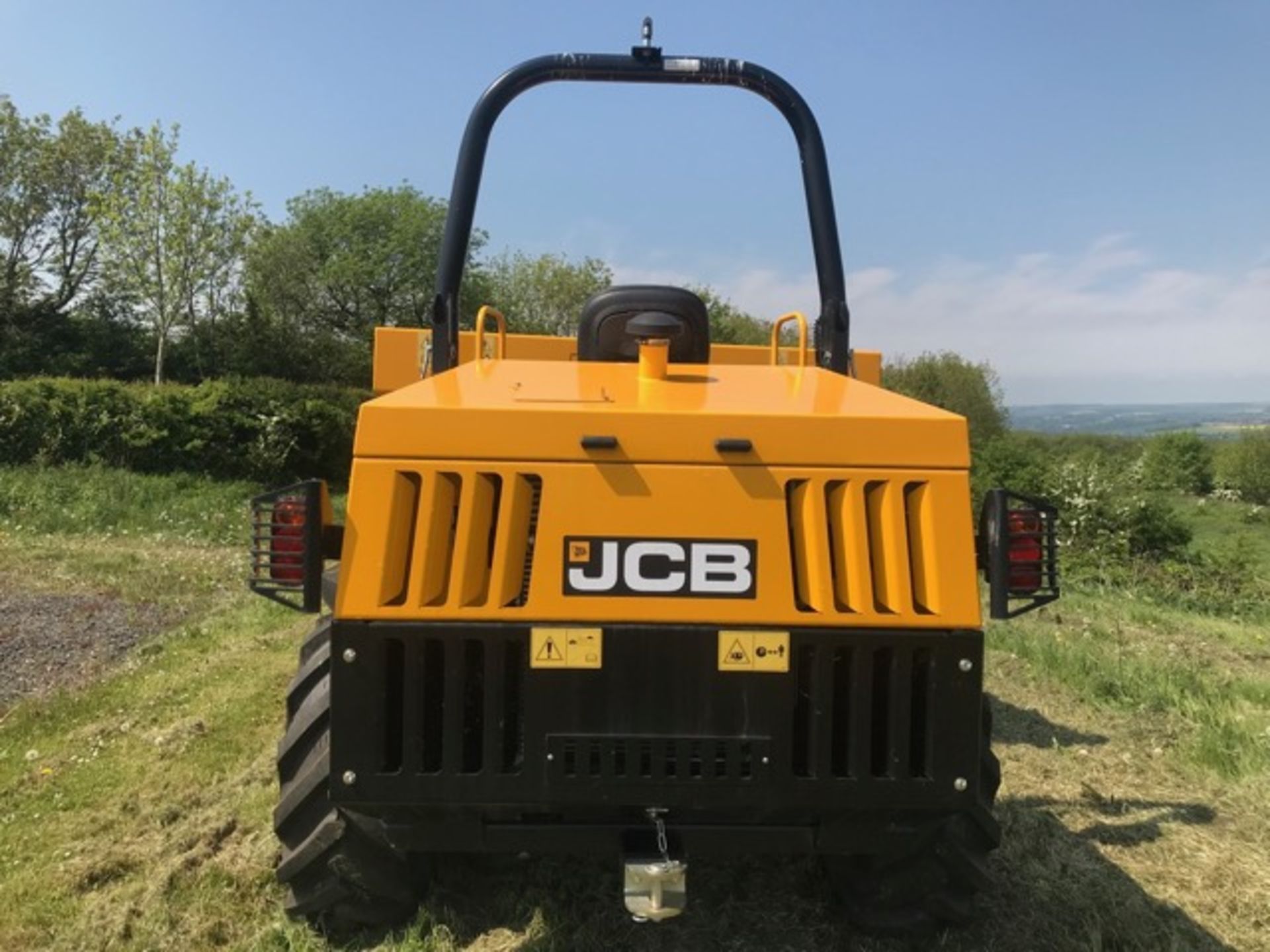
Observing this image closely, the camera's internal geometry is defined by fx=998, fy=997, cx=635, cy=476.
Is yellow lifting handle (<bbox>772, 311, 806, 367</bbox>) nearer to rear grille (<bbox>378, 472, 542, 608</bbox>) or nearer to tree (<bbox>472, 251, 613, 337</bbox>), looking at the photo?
rear grille (<bbox>378, 472, 542, 608</bbox>)

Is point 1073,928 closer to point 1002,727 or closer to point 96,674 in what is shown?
point 1002,727

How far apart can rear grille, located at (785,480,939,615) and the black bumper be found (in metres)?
0.08

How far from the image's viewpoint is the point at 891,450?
2248mm

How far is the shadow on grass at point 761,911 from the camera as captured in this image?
293 cm

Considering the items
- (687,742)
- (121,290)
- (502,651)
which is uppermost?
(121,290)

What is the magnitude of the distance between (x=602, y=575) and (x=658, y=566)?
13 centimetres

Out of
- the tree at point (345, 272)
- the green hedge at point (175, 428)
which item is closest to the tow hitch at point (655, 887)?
the green hedge at point (175, 428)

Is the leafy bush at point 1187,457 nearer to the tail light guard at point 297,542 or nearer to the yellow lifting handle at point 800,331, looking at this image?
the yellow lifting handle at point 800,331

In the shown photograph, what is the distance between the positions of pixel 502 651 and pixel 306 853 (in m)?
0.94

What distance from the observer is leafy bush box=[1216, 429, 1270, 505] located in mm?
31797

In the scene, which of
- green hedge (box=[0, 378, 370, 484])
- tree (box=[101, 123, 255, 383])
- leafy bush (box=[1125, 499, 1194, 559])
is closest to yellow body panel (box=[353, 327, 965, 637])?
leafy bush (box=[1125, 499, 1194, 559])

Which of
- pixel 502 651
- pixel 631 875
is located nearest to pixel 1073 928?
pixel 631 875

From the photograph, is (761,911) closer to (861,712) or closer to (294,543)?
(861,712)

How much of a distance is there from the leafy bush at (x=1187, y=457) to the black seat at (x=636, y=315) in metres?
33.0
